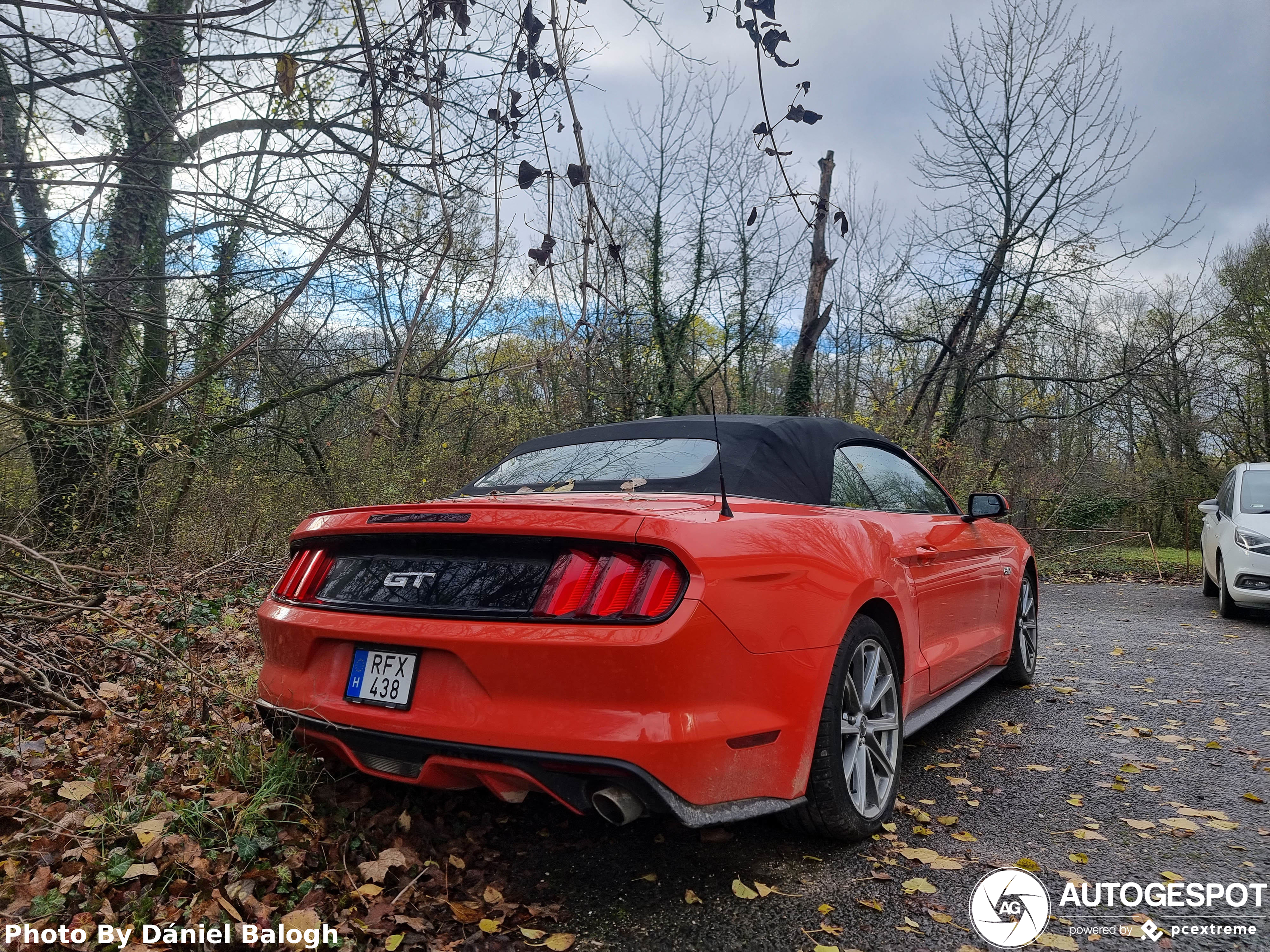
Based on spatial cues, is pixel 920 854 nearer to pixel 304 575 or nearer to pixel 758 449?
pixel 758 449

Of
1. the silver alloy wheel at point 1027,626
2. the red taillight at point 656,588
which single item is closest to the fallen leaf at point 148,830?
the red taillight at point 656,588

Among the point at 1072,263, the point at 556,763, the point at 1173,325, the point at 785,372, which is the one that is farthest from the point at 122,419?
the point at 1173,325

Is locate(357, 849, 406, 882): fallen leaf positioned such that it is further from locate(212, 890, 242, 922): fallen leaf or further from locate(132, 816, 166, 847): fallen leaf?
locate(132, 816, 166, 847): fallen leaf

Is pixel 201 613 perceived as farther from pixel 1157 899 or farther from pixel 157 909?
pixel 1157 899

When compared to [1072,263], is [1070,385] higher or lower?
lower

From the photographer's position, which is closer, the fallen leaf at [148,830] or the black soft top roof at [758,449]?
the fallen leaf at [148,830]

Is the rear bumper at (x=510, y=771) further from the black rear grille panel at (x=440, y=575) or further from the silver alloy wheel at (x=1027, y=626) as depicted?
the silver alloy wheel at (x=1027, y=626)

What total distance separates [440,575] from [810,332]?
12.1 meters

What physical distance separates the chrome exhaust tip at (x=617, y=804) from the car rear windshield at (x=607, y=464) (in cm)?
121

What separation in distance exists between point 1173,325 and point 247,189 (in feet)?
71.0

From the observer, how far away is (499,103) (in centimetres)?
285

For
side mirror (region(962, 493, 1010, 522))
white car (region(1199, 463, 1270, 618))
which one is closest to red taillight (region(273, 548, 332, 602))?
side mirror (region(962, 493, 1010, 522))

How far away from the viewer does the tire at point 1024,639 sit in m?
4.90

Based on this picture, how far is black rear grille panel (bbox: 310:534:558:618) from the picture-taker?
7.32ft
